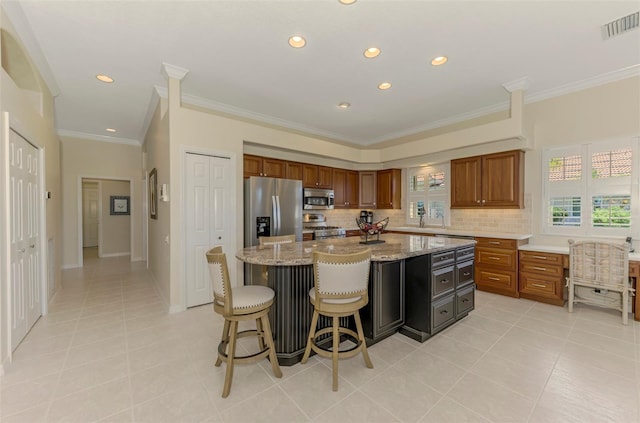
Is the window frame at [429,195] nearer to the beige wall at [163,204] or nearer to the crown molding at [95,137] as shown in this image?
the beige wall at [163,204]

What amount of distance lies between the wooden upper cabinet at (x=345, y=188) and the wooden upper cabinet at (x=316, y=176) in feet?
0.67

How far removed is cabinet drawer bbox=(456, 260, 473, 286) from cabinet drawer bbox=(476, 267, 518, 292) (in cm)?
122

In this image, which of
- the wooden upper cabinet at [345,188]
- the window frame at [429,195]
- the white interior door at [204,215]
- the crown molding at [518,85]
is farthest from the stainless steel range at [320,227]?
the crown molding at [518,85]

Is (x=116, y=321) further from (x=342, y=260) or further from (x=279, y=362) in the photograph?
(x=342, y=260)

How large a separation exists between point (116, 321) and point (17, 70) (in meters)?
3.07

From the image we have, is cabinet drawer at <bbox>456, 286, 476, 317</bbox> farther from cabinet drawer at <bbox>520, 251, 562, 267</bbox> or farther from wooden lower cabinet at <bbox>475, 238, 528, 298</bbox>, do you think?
cabinet drawer at <bbox>520, 251, 562, 267</bbox>

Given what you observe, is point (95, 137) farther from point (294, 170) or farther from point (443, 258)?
point (443, 258)

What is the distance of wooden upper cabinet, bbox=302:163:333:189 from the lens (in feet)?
17.9

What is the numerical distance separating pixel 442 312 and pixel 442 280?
1.10ft

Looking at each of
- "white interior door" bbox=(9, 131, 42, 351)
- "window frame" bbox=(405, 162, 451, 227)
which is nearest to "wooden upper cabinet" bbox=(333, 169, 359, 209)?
"window frame" bbox=(405, 162, 451, 227)

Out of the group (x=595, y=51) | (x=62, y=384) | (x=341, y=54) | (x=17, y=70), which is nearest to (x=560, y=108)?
(x=595, y=51)

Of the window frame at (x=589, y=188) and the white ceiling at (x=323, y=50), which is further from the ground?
the white ceiling at (x=323, y=50)

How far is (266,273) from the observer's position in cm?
242

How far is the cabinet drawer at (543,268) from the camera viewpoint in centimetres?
362
